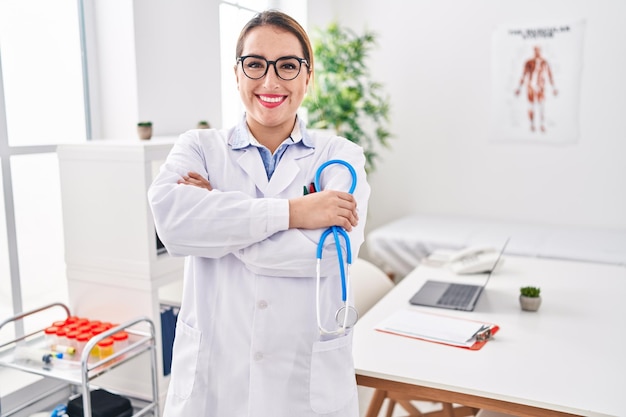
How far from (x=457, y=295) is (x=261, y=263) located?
1150 mm

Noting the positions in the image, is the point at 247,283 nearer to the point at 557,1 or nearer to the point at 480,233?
the point at 480,233

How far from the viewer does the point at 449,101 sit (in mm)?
4371

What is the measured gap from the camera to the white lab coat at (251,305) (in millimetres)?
1317

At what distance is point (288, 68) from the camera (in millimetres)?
1418

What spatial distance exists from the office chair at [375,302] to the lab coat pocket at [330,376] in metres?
0.92

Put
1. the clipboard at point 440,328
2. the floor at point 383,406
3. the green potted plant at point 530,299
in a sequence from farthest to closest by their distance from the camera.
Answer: the floor at point 383,406 < the green potted plant at point 530,299 < the clipboard at point 440,328

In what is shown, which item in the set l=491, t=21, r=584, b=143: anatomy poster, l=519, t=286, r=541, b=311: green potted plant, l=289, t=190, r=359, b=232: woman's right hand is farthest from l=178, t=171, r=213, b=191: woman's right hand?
l=491, t=21, r=584, b=143: anatomy poster

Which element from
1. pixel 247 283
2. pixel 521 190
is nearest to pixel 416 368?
pixel 247 283

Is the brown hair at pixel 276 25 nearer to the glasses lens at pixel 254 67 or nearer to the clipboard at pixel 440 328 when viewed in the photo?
the glasses lens at pixel 254 67

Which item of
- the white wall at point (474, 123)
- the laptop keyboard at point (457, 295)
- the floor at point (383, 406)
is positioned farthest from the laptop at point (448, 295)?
the white wall at point (474, 123)

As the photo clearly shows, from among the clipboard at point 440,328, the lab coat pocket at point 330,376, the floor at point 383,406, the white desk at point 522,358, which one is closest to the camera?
the lab coat pocket at point 330,376

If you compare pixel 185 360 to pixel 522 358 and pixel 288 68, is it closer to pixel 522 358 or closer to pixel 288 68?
pixel 288 68

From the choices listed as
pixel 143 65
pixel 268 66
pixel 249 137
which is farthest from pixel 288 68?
pixel 143 65

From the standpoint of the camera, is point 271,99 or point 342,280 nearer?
point 342,280
